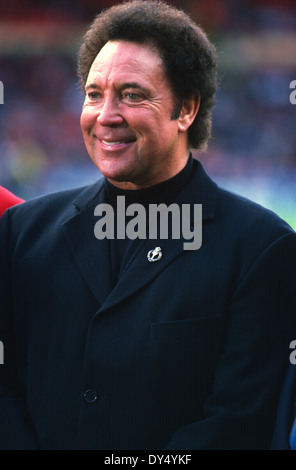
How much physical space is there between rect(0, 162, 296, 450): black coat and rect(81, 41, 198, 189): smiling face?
177mm

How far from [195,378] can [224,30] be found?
1096 centimetres

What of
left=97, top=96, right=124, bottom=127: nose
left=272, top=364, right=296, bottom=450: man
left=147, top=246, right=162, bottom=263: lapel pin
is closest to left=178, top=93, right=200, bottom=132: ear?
left=97, top=96, right=124, bottom=127: nose

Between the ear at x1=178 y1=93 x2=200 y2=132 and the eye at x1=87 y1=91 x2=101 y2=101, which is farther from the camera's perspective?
the ear at x1=178 y1=93 x2=200 y2=132

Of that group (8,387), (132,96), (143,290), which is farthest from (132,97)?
(8,387)

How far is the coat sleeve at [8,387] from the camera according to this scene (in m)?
1.79

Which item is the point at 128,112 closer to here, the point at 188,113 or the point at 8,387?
the point at 188,113

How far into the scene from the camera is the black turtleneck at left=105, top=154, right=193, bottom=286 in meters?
1.87

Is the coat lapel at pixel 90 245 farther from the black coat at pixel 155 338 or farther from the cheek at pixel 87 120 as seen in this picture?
the cheek at pixel 87 120

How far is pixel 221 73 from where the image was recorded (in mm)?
11281
